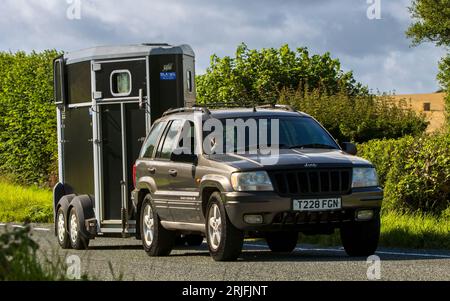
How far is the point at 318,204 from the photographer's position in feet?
46.7

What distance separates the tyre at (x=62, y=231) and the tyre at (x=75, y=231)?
0.47 feet

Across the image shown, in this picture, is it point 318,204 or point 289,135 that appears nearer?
point 318,204

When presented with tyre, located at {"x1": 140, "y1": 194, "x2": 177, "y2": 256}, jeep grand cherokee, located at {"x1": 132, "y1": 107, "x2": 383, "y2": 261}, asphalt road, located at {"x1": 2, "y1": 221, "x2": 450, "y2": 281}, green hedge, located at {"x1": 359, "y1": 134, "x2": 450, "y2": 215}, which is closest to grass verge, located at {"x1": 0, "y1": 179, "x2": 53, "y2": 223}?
green hedge, located at {"x1": 359, "y1": 134, "x2": 450, "y2": 215}

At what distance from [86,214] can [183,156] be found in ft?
13.3

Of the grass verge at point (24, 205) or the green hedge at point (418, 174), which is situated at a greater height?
the green hedge at point (418, 174)

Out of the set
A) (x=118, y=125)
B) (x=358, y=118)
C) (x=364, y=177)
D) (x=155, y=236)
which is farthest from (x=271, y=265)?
(x=358, y=118)

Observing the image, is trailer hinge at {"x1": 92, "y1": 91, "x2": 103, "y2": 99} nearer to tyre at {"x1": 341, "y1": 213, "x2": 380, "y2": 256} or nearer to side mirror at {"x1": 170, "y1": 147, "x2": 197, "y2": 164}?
side mirror at {"x1": 170, "y1": 147, "x2": 197, "y2": 164}

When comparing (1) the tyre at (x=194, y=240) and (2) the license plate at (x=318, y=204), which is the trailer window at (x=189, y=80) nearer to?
(1) the tyre at (x=194, y=240)

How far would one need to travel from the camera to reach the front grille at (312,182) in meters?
14.1

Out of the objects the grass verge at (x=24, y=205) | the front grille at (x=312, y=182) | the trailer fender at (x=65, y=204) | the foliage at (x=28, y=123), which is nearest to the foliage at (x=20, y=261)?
the front grille at (x=312, y=182)

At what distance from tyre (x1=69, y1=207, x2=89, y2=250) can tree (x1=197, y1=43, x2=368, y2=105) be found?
26842 mm

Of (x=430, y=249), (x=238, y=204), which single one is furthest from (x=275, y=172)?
(x=430, y=249)

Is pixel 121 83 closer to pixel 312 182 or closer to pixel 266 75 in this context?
pixel 312 182

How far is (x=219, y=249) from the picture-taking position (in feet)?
47.1
